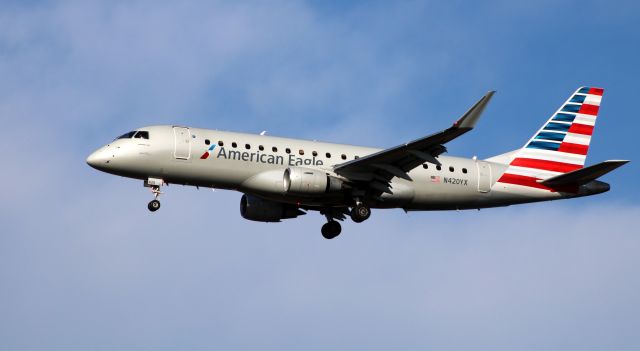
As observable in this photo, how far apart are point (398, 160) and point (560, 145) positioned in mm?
10141

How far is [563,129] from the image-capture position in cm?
5403

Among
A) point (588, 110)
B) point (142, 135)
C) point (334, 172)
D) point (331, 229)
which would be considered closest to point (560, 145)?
point (588, 110)

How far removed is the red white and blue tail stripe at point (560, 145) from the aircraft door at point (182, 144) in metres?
14.0

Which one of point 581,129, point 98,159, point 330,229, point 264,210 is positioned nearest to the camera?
point 98,159

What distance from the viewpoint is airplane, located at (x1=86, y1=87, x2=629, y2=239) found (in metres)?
46.7

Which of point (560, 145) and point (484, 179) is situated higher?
point (560, 145)

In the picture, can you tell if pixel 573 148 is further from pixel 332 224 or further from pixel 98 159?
pixel 98 159

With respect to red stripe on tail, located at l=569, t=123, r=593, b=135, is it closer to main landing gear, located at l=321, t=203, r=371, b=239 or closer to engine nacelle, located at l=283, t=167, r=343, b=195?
main landing gear, located at l=321, t=203, r=371, b=239

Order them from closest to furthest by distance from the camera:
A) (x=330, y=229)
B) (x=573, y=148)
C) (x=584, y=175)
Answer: (x=584, y=175) → (x=330, y=229) → (x=573, y=148)

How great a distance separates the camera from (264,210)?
51.1 m

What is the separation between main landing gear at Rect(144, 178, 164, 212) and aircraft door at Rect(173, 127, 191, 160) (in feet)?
4.41

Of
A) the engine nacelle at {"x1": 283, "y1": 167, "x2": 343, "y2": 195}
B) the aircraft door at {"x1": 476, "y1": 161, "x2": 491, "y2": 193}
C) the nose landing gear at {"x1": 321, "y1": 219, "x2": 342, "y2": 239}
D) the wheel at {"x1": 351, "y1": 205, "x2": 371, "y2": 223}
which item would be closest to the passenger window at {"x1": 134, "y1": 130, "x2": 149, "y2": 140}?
the engine nacelle at {"x1": 283, "y1": 167, "x2": 343, "y2": 195}

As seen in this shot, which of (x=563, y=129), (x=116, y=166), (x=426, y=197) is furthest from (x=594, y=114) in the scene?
(x=116, y=166)

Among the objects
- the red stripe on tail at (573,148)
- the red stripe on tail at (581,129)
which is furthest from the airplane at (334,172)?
the red stripe on tail at (581,129)
